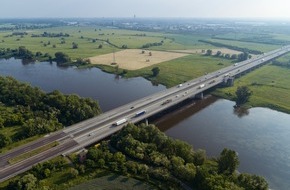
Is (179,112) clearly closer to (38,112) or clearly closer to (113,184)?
(38,112)

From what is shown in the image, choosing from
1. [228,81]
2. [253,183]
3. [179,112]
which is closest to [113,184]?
[253,183]

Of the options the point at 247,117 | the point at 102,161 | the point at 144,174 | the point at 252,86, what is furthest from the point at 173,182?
the point at 252,86

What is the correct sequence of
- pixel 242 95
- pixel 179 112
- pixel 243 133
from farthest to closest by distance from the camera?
pixel 242 95
pixel 179 112
pixel 243 133

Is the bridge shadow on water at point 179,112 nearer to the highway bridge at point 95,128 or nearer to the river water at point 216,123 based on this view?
the river water at point 216,123

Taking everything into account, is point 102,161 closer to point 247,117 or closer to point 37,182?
point 37,182

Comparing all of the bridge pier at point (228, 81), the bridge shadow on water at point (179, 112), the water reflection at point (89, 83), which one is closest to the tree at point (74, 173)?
the bridge shadow on water at point (179, 112)

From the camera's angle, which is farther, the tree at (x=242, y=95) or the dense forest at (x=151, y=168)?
the tree at (x=242, y=95)
